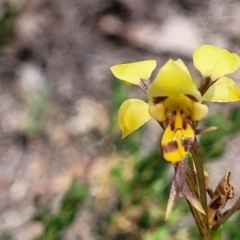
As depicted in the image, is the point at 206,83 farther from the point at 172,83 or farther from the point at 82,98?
the point at 82,98

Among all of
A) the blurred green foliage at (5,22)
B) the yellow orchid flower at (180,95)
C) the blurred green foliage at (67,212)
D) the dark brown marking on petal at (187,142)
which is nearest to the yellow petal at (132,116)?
the yellow orchid flower at (180,95)

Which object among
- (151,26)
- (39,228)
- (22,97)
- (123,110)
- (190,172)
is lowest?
(39,228)

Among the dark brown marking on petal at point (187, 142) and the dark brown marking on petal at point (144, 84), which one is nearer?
the dark brown marking on petal at point (187, 142)

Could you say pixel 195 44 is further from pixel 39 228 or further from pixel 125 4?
pixel 39 228

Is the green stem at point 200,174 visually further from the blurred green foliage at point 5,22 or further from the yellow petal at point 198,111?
the blurred green foliage at point 5,22

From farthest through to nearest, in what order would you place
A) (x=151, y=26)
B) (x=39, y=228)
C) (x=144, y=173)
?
1. (x=151, y=26)
2. (x=39, y=228)
3. (x=144, y=173)

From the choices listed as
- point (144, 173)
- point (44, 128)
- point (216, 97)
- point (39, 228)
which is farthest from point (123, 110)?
point (44, 128)

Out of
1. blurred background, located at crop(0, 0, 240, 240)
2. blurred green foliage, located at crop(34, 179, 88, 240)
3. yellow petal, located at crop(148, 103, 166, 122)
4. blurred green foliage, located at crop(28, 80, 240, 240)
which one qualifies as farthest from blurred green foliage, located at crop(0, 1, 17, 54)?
yellow petal, located at crop(148, 103, 166, 122)
